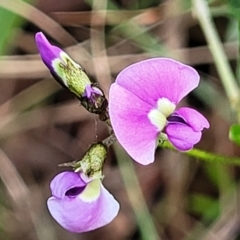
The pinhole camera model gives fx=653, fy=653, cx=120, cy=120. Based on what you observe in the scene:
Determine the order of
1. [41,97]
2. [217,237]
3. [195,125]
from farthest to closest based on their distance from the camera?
1. [41,97]
2. [217,237]
3. [195,125]

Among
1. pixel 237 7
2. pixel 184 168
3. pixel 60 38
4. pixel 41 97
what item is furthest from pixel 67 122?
pixel 237 7

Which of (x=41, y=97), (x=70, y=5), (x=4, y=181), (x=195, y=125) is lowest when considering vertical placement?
(x=195, y=125)

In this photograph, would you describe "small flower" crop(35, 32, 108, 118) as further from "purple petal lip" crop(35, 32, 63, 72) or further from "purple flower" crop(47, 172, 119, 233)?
"purple flower" crop(47, 172, 119, 233)

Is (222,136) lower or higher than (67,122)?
lower

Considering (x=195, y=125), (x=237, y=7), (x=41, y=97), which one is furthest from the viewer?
(x=41, y=97)

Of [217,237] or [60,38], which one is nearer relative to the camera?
[217,237]

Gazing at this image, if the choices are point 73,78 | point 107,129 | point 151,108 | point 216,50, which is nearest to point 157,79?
point 151,108

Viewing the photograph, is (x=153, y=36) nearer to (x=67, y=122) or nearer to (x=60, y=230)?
(x=67, y=122)

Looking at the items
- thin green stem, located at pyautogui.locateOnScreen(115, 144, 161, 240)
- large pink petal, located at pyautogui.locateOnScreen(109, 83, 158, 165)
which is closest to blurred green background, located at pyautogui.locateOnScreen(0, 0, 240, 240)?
thin green stem, located at pyautogui.locateOnScreen(115, 144, 161, 240)
